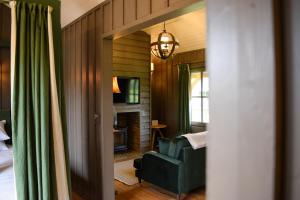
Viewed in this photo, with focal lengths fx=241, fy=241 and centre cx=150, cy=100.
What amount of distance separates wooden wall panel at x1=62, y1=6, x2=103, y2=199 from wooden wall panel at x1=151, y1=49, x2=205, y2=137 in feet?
12.1

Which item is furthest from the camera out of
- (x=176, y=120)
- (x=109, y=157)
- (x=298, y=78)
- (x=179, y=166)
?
(x=176, y=120)

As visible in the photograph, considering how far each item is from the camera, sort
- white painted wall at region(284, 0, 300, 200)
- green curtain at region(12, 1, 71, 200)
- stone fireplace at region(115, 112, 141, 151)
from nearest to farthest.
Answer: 1. white painted wall at region(284, 0, 300, 200)
2. green curtain at region(12, 1, 71, 200)
3. stone fireplace at region(115, 112, 141, 151)

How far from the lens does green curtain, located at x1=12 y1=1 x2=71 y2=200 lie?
171 centimetres

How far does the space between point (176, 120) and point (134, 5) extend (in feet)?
16.0

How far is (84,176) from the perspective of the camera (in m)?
3.25

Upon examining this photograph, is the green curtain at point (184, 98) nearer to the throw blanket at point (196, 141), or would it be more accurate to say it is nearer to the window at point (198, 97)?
the window at point (198, 97)

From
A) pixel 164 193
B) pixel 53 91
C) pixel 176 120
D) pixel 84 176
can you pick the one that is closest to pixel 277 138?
pixel 53 91

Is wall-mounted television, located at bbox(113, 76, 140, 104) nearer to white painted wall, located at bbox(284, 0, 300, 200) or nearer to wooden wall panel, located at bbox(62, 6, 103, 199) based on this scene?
wooden wall panel, located at bbox(62, 6, 103, 199)

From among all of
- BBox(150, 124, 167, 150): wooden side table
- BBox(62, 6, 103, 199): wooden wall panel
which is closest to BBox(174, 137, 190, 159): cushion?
BBox(62, 6, 103, 199): wooden wall panel

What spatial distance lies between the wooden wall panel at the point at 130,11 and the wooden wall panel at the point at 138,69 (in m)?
3.27

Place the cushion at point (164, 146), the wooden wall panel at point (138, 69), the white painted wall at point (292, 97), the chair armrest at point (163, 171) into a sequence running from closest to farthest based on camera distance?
1. the white painted wall at point (292, 97)
2. the chair armrest at point (163, 171)
3. the cushion at point (164, 146)
4. the wooden wall panel at point (138, 69)

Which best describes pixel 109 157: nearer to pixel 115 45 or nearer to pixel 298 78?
pixel 298 78

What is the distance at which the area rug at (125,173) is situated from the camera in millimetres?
4070

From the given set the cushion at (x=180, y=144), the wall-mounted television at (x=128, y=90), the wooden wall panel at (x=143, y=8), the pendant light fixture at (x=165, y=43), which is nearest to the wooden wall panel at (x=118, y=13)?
the wooden wall panel at (x=143, y=8)
